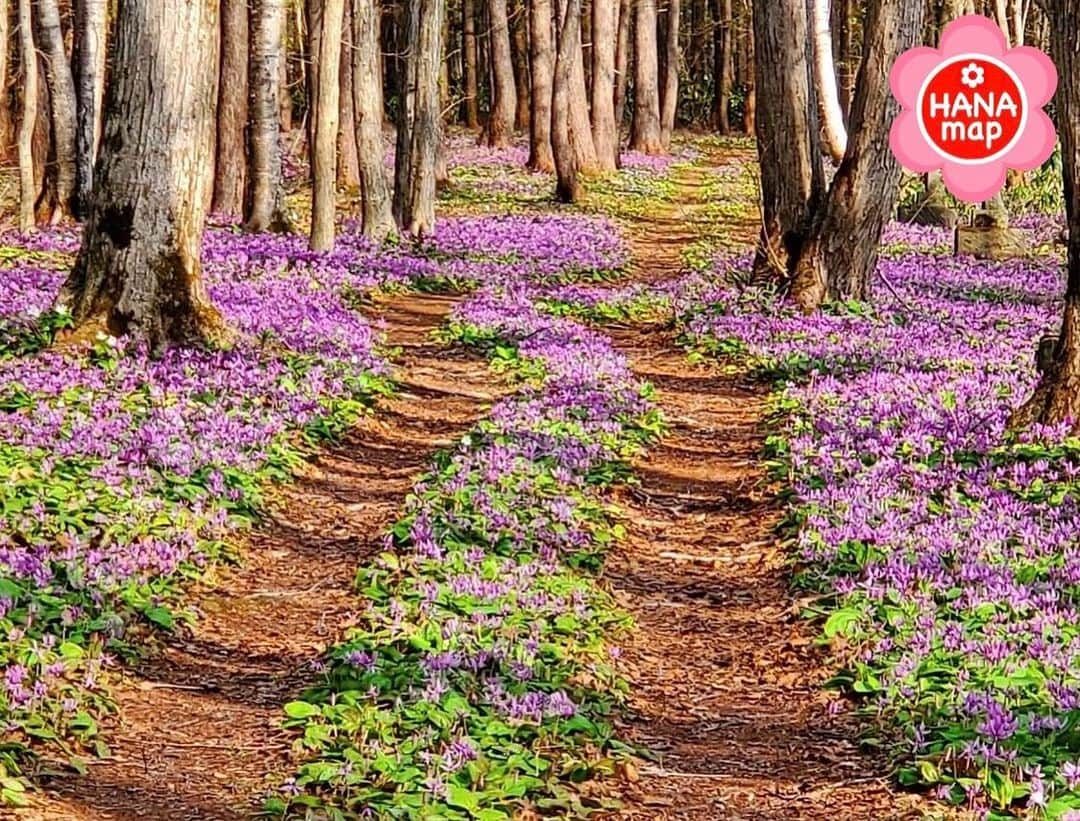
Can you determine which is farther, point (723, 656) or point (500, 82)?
point (500, 82)

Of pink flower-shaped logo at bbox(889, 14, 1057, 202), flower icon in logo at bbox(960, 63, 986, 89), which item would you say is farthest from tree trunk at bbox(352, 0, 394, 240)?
flower icon in logo at bbox(960, 63, 986, 89)

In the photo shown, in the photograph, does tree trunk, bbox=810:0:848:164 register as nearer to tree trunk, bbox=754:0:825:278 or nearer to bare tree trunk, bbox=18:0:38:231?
tree trunk, bbox=754:0:825:278

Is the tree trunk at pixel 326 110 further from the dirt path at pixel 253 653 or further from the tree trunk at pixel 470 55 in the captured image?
the tree trunk at pixel 470 55

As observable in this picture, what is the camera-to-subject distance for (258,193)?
22.3m

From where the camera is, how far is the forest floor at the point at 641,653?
5895mm

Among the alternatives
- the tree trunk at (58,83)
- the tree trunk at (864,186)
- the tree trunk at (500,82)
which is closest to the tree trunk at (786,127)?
the tree trunk at (864,186)

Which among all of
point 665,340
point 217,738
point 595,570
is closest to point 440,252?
point 665,340

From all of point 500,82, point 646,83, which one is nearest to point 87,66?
point 500,82

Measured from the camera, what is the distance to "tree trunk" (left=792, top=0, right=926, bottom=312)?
1639cm

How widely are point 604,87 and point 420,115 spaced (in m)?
13.6

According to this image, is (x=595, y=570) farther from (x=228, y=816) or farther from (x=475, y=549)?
(x=228, y=816)

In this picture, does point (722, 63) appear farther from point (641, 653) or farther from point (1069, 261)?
point (641, 653)

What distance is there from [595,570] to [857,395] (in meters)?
4.76

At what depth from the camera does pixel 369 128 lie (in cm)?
2316
